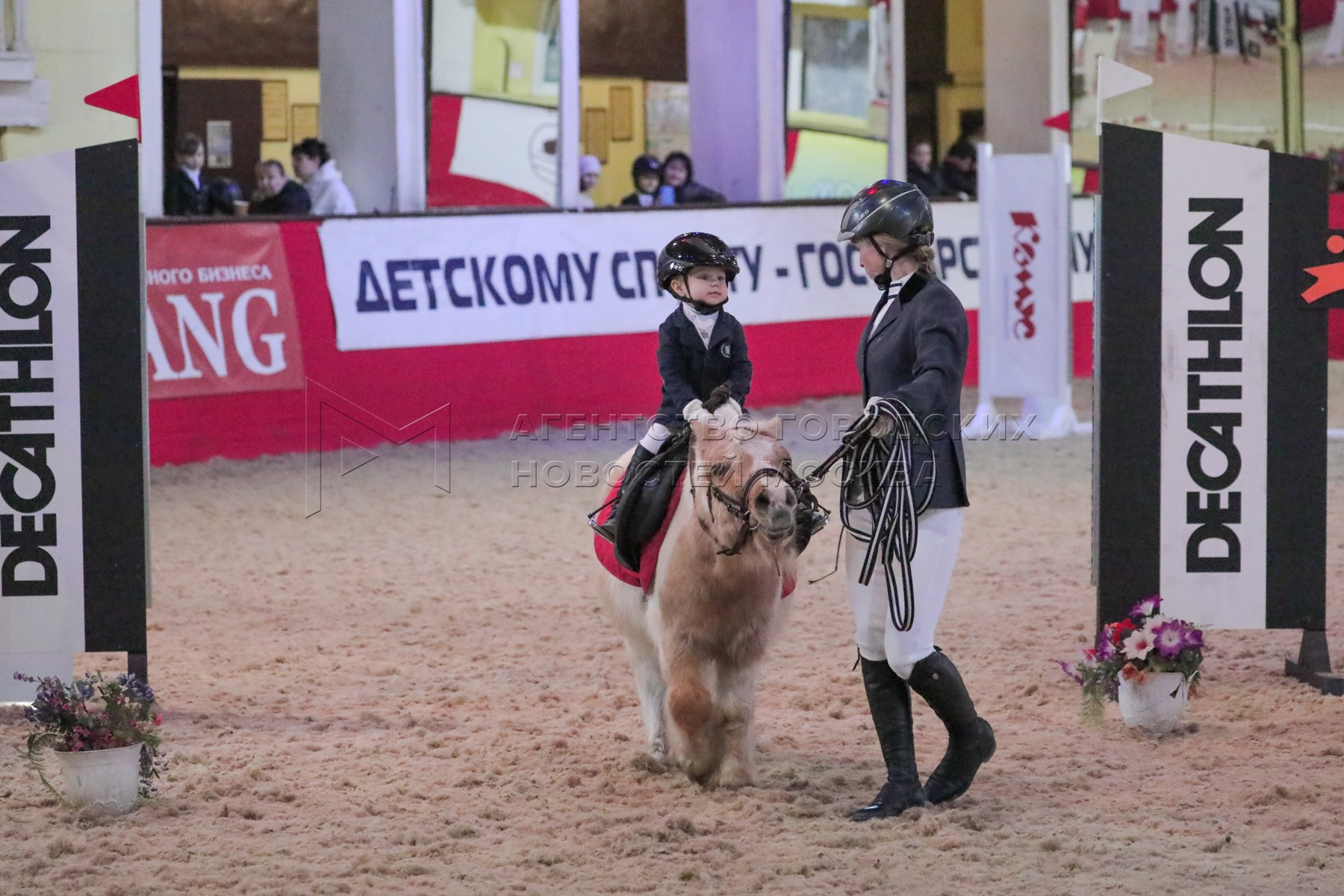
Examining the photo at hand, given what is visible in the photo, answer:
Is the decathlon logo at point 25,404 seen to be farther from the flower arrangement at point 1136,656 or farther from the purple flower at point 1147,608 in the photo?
the purple flower at point 1147,608

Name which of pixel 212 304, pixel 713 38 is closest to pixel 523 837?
pixel 212 304

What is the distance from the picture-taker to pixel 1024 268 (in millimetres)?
12828

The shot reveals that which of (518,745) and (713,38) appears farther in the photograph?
(713,38)

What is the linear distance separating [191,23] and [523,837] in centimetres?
1390

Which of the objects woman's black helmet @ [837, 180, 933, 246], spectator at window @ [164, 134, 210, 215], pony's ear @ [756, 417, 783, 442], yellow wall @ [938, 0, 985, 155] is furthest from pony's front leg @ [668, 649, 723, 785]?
yellow wall @ [938, 0, 985, 155]

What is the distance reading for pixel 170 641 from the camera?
7184mm

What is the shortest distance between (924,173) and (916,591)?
41.5 ft

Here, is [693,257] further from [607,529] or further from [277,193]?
[277,193]

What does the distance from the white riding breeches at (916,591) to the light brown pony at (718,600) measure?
0.22 meters

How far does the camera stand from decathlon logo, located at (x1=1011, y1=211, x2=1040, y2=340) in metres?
12.8

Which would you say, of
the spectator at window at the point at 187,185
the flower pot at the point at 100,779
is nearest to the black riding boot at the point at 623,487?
the flower pot at the point at 100,779

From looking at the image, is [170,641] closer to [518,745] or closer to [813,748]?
[518,745]

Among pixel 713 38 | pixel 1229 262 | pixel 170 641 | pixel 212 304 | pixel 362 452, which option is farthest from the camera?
pixel 713 38

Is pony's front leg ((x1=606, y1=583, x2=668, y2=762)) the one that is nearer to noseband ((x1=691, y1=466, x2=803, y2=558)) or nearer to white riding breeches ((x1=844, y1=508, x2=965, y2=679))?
noseband ((x1=691, y1=466, x2=803, y2=558))
